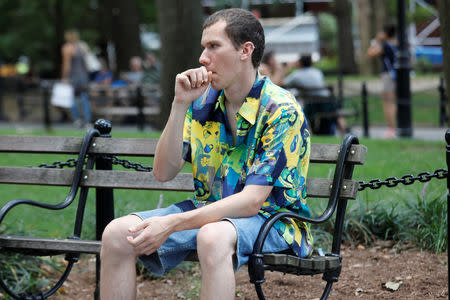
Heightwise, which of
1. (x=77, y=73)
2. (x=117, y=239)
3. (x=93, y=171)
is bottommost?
(x=77, y=73)

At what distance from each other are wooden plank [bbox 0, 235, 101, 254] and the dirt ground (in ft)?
3.09

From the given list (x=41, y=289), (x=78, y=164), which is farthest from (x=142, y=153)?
(x=41, y=289)

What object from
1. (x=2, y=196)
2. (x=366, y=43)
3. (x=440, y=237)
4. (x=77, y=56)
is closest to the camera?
(x=440, y=237)

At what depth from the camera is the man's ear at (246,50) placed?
364cm

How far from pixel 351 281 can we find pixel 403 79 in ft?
27.3

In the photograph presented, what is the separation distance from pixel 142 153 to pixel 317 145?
1.04 metres

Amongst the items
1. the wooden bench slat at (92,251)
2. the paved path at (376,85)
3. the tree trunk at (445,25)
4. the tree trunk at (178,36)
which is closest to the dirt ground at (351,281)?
the wooden bench slat at (92,251)

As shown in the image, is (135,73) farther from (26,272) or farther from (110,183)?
(110,183)

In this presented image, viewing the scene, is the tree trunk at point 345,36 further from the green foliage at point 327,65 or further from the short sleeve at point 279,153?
the short sleeve at point 279,153

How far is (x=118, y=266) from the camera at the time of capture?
3.54 meters

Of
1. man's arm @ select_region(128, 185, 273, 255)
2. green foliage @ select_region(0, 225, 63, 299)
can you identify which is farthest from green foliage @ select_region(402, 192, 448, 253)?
green foliage @ select_region(0, 225, 63, 299)

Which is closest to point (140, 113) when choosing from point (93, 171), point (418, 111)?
point (418, 111)

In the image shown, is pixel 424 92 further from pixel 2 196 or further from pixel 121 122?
pixel 2 196

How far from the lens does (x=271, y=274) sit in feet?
16.6
